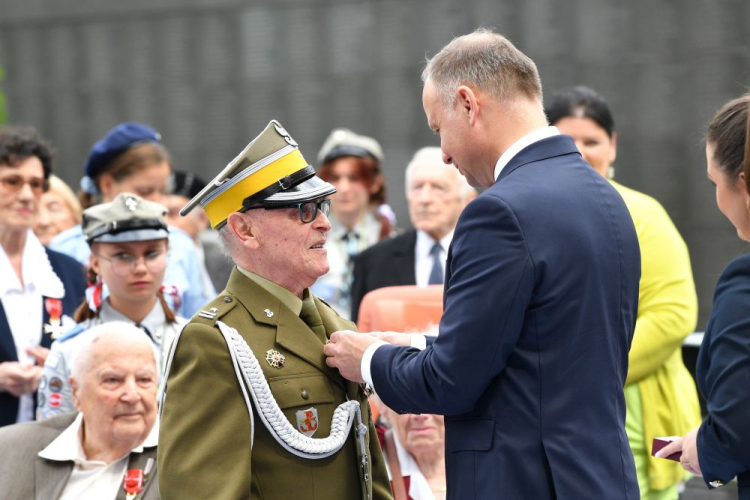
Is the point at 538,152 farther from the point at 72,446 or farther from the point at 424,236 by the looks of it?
the point at 424,236

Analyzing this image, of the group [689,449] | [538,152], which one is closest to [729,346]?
[689,449]

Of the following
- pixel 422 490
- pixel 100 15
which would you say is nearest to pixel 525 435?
pixel 422 490

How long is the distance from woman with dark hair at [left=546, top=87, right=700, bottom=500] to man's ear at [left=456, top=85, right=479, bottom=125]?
1666mm

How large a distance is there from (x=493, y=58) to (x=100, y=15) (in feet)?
18.8

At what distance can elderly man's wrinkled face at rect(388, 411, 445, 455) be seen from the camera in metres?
3.84

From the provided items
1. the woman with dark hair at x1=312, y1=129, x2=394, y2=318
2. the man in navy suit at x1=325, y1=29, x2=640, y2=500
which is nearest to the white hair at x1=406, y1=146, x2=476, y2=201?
the woman with dark hair at x1=312, y1=129, x2=394, y2=318

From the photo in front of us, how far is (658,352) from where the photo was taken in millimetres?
4090

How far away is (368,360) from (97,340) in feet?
4.88

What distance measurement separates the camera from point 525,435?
251 centimetres

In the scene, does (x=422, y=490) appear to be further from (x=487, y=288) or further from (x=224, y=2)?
(x=224, y=2)

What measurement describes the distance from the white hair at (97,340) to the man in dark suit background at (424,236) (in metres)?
1.55

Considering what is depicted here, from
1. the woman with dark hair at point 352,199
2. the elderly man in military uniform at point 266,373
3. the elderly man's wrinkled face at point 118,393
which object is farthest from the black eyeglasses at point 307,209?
the woman with dark hair at point 352,199

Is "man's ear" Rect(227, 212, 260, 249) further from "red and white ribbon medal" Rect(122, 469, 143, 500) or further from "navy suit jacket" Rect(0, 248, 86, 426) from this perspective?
"navy suit jacket" Rect(0, 248, 86, 426)

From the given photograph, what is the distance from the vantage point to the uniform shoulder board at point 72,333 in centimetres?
417
